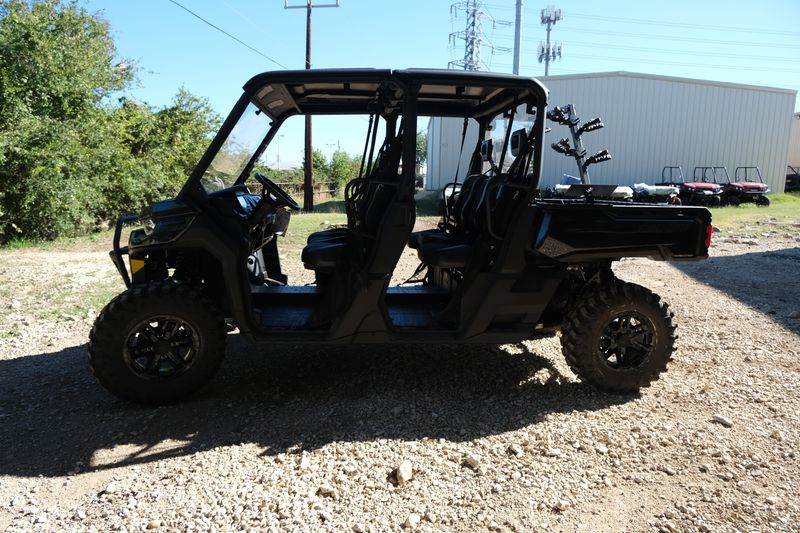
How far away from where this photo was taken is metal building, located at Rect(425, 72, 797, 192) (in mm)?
22359

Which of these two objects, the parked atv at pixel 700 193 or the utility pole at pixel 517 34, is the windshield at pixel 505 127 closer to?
the parked atv at pixel 700 193

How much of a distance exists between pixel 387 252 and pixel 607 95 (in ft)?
70.7

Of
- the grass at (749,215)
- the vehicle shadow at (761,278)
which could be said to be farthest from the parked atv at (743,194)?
the vehicle shadow at (761,278)

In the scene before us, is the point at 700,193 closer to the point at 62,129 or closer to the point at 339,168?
the point at 339,168

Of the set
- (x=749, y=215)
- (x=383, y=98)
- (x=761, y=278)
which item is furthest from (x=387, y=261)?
(x=749, y=215)

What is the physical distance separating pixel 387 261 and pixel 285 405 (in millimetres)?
1151

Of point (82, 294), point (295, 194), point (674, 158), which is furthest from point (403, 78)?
point (674, 158)

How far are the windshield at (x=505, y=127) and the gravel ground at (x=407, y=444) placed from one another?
1585 mm

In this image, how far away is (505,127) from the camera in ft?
14.7

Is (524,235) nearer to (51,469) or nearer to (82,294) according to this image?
(51,469)

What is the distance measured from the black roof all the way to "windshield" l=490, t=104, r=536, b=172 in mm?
99

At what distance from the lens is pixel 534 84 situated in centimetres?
362

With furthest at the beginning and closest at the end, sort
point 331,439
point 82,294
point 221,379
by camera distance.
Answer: point 82,294
point 221,379
point 331,439

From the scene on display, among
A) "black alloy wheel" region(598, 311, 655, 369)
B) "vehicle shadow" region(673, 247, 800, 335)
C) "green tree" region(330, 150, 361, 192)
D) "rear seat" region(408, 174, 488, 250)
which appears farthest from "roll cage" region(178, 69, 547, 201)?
"green tree" region(330, 150, 361, 192)
